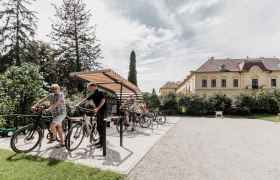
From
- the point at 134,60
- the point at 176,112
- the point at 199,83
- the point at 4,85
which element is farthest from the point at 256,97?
the point at 4,85

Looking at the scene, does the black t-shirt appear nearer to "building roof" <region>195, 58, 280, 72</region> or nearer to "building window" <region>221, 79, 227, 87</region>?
"building roof" <region>195, 58, 280, 72</region>

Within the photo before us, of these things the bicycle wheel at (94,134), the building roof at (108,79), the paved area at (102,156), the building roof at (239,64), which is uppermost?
the building roof at (239,64)

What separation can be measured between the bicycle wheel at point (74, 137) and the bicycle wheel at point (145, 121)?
22.7 ft

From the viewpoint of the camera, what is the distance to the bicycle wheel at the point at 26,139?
6.15m

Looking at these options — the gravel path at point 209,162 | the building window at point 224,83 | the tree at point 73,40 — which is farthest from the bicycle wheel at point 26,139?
the building window at point 224,83

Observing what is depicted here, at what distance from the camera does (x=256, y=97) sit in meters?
30.9

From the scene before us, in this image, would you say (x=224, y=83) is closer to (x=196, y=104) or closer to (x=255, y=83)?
(x=255, y=83)

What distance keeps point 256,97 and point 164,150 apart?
1092 inches

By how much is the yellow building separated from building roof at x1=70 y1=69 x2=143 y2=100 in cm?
3524

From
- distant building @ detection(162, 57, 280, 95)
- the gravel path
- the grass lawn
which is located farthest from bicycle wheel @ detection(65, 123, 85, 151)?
distant building @ detection(162, 57, 280, 95)

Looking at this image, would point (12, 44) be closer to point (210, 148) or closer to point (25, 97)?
point (25, 97)

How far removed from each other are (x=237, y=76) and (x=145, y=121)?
4073 cm

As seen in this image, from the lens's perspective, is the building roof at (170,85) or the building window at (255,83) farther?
the building roof at (170,85)

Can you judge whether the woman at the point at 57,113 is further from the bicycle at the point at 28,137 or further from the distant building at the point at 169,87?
the distant building at the point at 169,87
